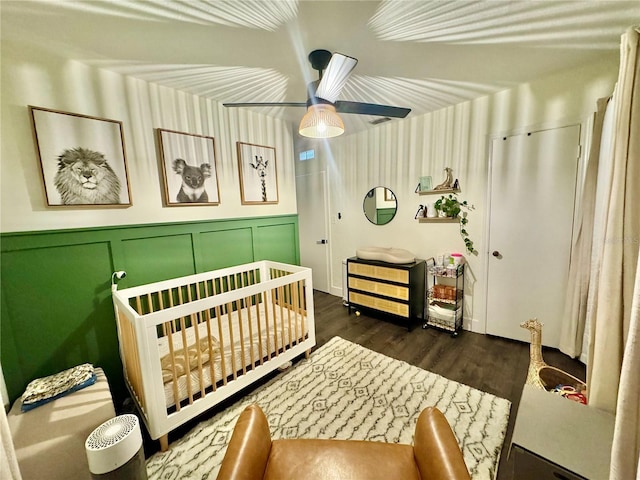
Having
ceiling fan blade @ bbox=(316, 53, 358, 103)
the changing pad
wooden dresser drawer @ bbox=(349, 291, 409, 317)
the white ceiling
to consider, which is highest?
the white ceiling

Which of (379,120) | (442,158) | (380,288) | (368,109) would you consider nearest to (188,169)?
(368,109)

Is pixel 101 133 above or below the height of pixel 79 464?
above

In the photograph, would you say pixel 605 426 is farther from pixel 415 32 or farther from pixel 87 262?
pixel 87 262

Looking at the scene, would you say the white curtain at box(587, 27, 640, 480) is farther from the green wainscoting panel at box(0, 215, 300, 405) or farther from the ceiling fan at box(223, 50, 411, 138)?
the green wainscoting panel at box(0, 215, 300, 405)

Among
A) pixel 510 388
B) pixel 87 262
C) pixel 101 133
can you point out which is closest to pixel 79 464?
pixel 87 262

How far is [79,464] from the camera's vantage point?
1.25 m

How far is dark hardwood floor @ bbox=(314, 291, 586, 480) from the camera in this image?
204 cm

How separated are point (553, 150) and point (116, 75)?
365cm

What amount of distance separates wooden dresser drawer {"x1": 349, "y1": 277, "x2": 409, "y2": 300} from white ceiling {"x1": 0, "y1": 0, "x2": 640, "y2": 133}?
2.05 meters

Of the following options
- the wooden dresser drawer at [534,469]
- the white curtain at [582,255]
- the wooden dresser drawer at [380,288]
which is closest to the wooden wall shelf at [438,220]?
the wooden dresser drawer at [380,288]

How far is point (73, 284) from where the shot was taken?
6.05ft

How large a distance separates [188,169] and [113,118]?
0.62m

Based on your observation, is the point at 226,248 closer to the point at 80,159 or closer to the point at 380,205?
the point at 80,159

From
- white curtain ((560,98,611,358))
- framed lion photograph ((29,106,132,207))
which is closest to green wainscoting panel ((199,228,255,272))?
framed lion photograph ((29,106,132,207))
